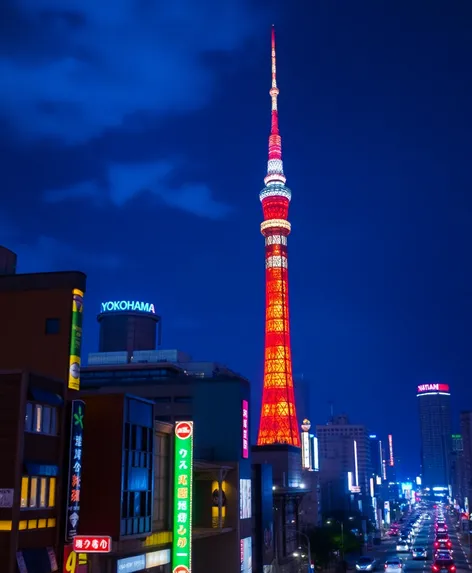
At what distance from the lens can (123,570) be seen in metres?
36.8

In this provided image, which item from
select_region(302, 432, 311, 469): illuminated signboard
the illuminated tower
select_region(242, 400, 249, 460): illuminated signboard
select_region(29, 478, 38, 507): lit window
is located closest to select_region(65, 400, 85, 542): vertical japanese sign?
select_region(29, 478, 38, 507): lit window

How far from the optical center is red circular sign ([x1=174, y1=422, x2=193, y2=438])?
42.5m

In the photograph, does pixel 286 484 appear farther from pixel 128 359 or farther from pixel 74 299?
pixel 74 299

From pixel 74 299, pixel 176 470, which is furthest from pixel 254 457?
pixel 74 299

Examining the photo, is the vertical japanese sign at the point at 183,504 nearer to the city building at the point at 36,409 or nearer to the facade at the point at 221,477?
the facade at the point at 221,477

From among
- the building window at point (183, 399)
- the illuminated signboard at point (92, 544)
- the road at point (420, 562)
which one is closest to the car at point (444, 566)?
the road at point (420, 562)

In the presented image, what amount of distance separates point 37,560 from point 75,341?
11.3 m

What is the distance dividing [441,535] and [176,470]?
74.5m

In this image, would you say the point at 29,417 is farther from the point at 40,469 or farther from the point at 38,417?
the point at 40,469

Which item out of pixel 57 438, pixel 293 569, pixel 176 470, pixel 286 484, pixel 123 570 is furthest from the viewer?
pixel 286 484

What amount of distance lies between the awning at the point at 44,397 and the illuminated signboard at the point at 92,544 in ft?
20.6

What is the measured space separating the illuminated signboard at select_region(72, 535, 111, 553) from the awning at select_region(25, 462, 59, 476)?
3276 mm

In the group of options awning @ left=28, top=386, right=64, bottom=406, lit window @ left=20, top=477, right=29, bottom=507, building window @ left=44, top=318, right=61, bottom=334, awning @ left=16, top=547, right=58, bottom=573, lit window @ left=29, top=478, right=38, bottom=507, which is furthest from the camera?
building window @ left=44, top=318, right=61, bottom=334

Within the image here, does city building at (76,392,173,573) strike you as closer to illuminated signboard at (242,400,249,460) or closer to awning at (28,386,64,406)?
awning at (28,386,64,406)
